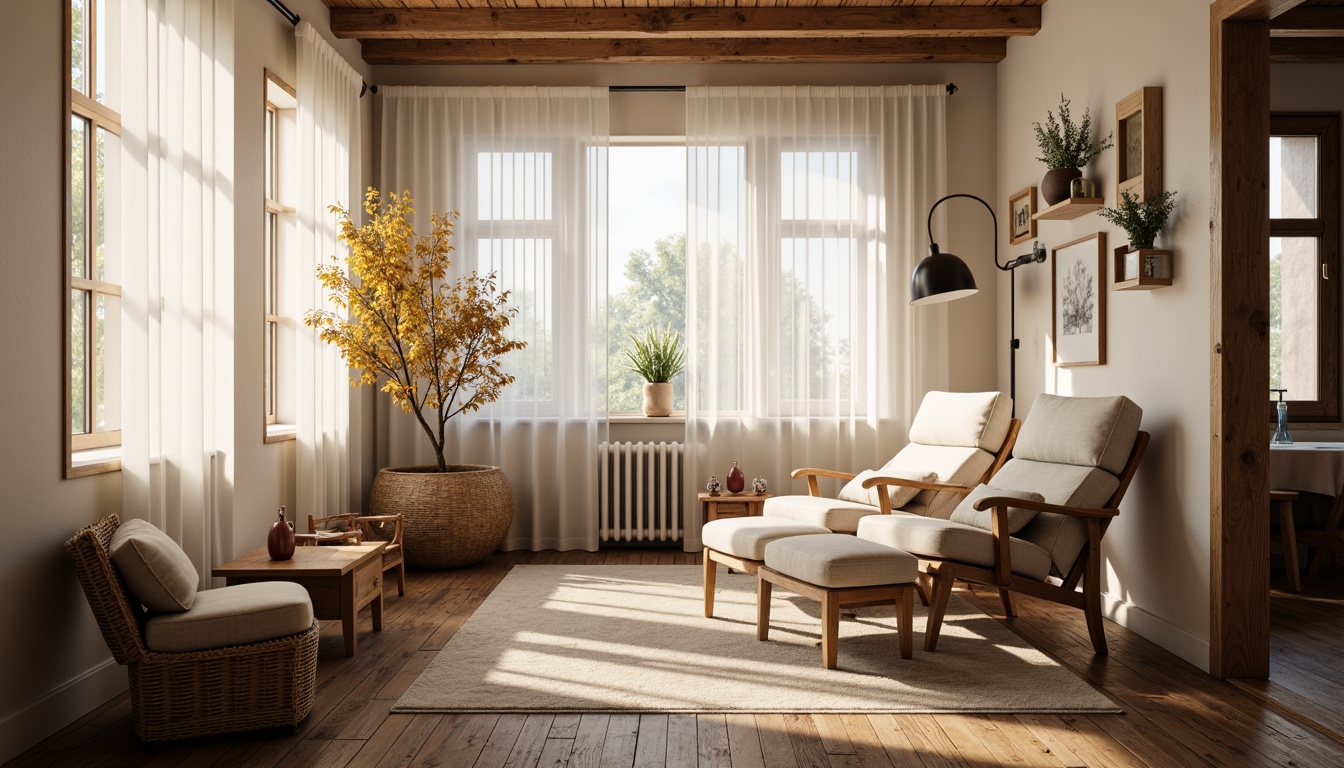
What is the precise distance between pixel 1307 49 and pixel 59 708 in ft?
21.9

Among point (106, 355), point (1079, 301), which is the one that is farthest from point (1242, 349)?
point (106, 355)

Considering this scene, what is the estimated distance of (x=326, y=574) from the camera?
3.31 meters

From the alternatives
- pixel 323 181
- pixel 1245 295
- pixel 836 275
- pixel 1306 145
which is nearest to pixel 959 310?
pixel 836 275

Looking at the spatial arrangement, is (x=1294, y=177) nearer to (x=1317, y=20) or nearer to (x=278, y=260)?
(x=1317, y=20)

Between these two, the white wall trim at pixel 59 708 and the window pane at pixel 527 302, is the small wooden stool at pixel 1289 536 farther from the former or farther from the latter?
the white wall trim at pixel 59 708

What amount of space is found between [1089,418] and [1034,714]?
1.39 m

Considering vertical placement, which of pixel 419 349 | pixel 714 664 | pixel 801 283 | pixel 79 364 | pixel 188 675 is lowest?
pixel 714 664

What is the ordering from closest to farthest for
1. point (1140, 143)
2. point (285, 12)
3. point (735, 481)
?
point (1140, 143) < point (285, 12) < point (735, 481)

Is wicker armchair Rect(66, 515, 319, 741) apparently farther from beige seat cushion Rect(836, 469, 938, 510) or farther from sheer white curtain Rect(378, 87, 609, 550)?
sheer white curtain Rect(378, 87, 609, 550)

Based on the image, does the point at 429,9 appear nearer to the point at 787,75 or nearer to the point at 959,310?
the point at 787,75

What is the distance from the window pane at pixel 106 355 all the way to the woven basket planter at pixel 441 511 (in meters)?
1.82

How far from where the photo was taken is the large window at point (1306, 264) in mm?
5324

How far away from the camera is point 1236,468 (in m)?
3.16

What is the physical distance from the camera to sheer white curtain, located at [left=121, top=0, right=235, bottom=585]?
3.01 m
